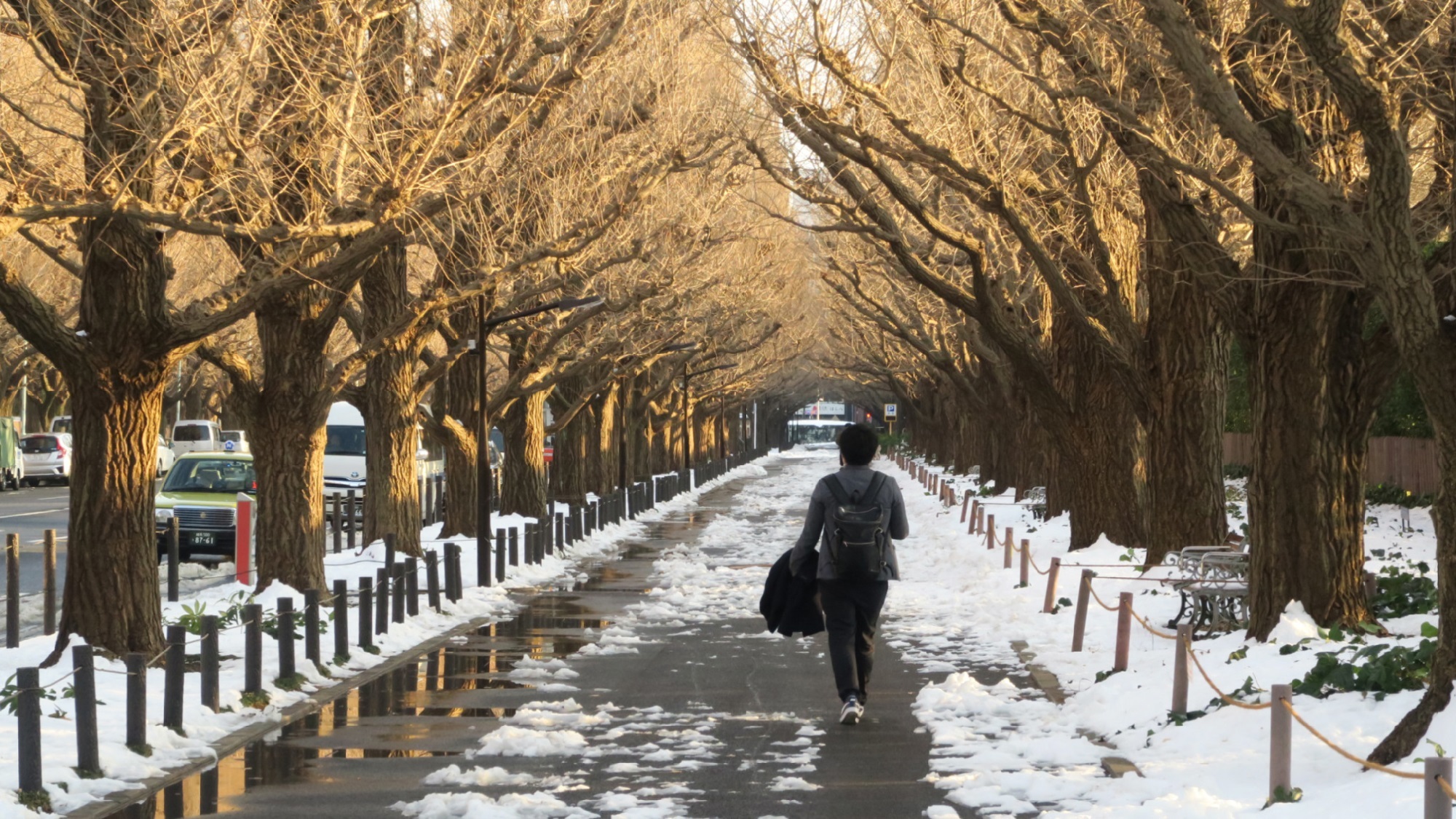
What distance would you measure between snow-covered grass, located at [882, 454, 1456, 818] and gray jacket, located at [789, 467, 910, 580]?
1.29 meters

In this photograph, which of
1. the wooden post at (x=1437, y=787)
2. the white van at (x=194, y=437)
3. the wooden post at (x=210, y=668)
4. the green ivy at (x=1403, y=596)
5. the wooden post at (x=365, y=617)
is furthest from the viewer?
the white van at (x=194, y=437)

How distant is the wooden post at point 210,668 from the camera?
11.1 m

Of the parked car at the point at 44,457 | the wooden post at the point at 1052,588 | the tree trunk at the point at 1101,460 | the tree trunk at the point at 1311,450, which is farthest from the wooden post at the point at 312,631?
the parked car at the point at 44,457

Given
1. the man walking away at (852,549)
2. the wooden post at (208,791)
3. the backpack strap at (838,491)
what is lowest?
the wooden post at (208,791)

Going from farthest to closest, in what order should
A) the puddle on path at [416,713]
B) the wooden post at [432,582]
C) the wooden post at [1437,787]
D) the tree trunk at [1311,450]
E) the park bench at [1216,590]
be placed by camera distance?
the wooden post at [432,582] < the park bench at [1216,590] < the tree trunk at [1311,450] < the puddle on path at [416,713] < the wooden post at [1437,787]

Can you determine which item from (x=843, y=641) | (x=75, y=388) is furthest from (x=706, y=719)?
(x=75, y=388)

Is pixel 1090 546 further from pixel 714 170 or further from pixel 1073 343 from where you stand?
pixel 714 170

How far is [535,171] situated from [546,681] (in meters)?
11.3

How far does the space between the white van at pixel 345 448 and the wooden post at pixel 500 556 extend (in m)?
17.9

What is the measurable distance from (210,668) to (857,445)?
15.2 feet

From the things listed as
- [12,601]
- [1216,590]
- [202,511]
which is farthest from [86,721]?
[202,511]

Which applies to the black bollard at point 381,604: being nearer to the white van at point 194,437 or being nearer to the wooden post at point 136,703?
the wooden post at point 136,703

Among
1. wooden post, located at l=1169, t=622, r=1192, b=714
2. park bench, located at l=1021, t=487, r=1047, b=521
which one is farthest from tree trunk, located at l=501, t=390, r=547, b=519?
wooden post, located at l=1169, t=622, r=1192, b=714

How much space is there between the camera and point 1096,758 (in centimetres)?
991
